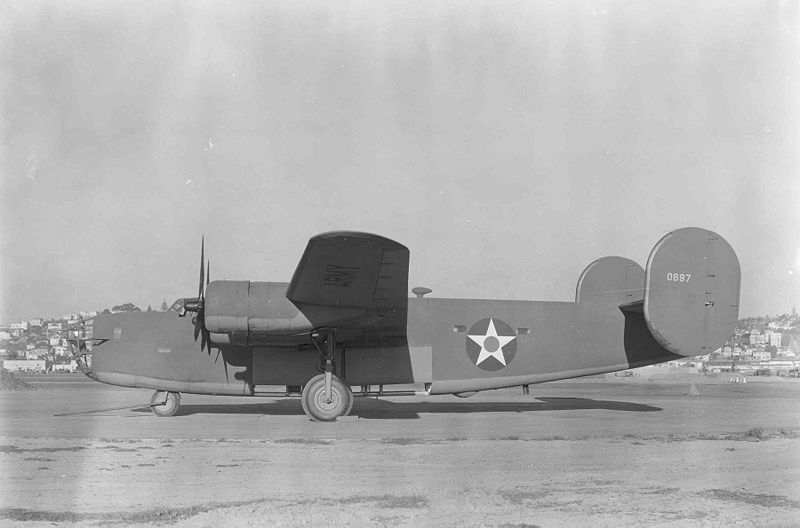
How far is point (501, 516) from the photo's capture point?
231 inches

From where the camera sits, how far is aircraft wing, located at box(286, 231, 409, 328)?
436 inches

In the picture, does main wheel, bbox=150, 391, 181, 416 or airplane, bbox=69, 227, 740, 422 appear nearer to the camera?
airplane, bbox=69, 227, 740, 422

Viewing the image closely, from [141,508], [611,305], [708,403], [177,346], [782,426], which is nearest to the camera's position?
[141,508]

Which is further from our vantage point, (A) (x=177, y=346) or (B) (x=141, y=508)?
(A) (x=177, y=346)

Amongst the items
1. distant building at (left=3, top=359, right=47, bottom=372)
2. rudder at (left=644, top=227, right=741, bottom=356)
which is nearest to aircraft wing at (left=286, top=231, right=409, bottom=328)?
rudder at (left=644, top=227, right=741, bottom=356)

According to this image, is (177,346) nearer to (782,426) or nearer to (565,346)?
(565,346)

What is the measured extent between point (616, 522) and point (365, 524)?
6.45 ft

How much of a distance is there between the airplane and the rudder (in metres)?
0.02

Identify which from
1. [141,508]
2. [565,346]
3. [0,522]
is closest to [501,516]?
[141,508]

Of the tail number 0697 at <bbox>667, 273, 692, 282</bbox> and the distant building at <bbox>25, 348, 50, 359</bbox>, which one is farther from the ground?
the tail number 0697 at <bbox>667, 273, 692, 282</bbox>

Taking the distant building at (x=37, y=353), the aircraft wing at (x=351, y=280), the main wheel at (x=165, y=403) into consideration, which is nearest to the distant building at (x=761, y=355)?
the distant building at (x=37, y=353)

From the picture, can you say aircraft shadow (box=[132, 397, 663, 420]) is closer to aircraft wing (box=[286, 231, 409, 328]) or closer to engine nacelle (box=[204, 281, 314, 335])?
aircraft wing (box=[286, 231, 409, 328])

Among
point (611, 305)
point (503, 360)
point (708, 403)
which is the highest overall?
point (611, 305)

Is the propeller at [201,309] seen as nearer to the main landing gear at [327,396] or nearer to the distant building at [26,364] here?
the main landing gear at [327,396]
